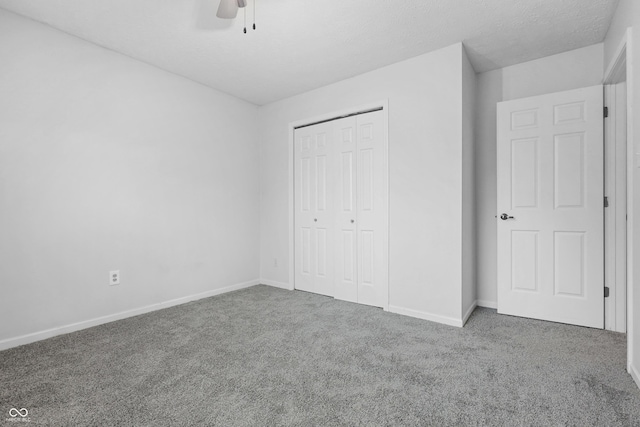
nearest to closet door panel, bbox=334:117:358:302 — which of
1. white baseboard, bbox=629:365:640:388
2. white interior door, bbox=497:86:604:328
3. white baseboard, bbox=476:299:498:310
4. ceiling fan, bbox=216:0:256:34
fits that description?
white baseboard, bbox=476:299:498:310

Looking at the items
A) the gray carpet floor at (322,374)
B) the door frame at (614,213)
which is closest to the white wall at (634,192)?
the gray carpet floor at (322,374)

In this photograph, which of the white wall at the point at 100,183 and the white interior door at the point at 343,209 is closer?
the white wall at the point at 100,183

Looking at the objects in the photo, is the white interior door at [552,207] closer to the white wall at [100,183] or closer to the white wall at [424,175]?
the white wall at [424,175]

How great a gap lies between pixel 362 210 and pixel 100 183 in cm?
257

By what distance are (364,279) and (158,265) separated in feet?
7.27

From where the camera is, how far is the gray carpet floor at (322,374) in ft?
4.96

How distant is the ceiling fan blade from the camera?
2.06 metres

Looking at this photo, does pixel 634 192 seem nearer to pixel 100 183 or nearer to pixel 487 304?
pixel 487 304

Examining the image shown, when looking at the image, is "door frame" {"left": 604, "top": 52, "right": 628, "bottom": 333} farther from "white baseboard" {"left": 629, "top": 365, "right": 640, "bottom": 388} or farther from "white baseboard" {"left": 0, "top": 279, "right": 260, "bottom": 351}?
"white baseboard" {"left": 0, "top": 279, "right": 260, "bottom": 351}

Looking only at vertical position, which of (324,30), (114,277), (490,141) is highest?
(324,30)

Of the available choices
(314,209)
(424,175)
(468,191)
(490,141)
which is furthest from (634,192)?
(314,209)

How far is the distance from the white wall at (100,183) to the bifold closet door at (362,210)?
4.75 ft

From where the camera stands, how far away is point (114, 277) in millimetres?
2852

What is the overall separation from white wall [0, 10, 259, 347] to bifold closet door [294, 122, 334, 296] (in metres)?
0.87
